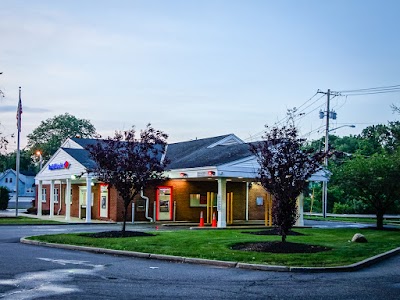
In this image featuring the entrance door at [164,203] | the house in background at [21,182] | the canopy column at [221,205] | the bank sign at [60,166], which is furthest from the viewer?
the house in background at [21,182]

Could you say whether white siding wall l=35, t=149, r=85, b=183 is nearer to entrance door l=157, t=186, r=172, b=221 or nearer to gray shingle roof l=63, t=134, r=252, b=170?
gray shingle roof l=63, t=134, r=252, b=170

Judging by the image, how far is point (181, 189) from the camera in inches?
1492

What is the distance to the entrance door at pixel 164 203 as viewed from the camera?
121ft

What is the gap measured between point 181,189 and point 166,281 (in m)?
26.2

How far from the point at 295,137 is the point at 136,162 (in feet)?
22.4

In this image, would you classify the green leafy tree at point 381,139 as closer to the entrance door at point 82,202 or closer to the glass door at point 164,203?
the glass door at point 164,203

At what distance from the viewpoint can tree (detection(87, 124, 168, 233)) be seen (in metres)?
22.1

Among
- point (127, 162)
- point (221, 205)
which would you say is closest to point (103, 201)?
point (221, 205)

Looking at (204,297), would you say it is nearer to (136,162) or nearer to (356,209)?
(136,162)

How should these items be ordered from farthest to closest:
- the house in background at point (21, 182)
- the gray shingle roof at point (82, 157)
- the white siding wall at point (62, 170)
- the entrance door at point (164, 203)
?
the house in background at point (21, 182), the white siding wall at point (62, 170), the entrance door at point (164, 203), the gray shingle roof at point (82, 157)

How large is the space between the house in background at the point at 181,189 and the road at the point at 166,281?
1732 cm

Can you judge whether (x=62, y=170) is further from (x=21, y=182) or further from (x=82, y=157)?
(x=21, y=182)

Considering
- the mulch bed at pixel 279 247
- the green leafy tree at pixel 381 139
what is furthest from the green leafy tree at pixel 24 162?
the mulch bed at pixel 279 247

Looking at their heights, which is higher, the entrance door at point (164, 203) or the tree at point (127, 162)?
the tree at point (127, 162)
